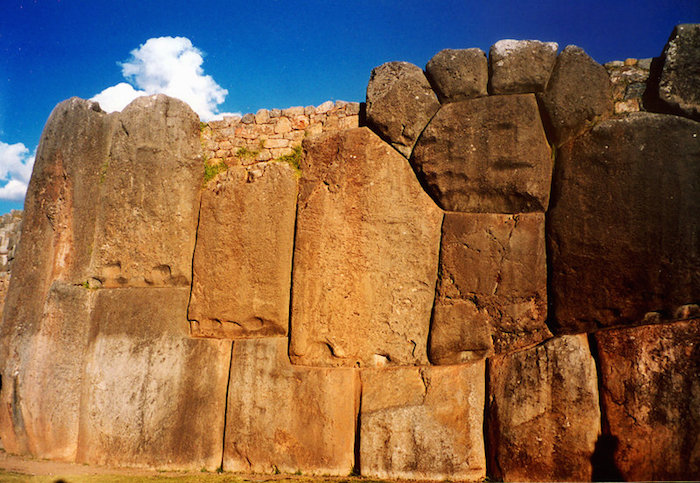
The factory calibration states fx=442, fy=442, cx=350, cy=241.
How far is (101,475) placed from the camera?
3.64 metres

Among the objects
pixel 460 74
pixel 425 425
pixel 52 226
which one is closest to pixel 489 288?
pixel 425 425

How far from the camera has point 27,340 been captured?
4.20 metres

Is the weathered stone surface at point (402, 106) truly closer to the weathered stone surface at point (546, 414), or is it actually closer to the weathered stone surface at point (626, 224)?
the weathered stone surface at point (626, 224)

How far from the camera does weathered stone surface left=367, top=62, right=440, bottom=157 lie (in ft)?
12.8

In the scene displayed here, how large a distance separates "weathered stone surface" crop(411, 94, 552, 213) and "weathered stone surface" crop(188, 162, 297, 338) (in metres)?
1.33

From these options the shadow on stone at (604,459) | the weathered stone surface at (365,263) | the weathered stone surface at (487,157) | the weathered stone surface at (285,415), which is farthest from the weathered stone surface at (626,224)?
the weathered stone surface at (285,415)

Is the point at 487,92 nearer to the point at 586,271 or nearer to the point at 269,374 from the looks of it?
the point at 586,271

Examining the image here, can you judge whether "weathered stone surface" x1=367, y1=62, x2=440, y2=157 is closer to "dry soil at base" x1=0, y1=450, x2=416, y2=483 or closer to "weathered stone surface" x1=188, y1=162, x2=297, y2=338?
"weathered stone surface" x1=188, y1=162, x2=297, y2=338

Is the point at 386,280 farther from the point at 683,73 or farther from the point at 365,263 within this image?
the point at 683,73

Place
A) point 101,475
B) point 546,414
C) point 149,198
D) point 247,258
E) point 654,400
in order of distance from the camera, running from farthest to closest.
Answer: point 149,198 < point 247,258 < point 101,475 < point 546,414 < point 654,400

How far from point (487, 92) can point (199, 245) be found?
2960 millimetres

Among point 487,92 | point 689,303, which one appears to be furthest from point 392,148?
point 689,303


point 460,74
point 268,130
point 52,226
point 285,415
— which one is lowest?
point 285,415

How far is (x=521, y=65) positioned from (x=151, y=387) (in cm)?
429
